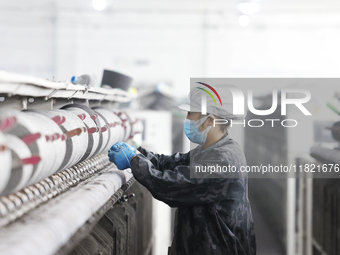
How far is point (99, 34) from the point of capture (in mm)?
7434

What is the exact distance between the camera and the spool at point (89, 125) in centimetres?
144

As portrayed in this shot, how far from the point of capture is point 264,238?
4.34m

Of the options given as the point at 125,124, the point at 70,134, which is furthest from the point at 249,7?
the point at 70,134

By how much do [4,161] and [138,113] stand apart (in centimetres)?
337

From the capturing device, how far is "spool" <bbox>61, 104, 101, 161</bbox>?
1.44 meters

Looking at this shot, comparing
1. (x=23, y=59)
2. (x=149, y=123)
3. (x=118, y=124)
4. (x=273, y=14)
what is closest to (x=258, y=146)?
(x=149, y=123)

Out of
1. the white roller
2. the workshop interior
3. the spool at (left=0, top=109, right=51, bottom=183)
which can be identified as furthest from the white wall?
the spool at (left=0, top=109, right=51, bottom=183)

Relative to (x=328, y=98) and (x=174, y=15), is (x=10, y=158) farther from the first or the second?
(x=174, y=15)

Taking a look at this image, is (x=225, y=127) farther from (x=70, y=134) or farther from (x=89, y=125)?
(x=70, y=134)

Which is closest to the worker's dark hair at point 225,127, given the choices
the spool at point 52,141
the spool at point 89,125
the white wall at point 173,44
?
the spool at point 89,125

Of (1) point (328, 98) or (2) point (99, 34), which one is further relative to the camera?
(2) point (99, 34)

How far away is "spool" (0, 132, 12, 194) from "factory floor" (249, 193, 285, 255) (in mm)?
3516

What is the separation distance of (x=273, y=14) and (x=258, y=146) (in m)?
3.73

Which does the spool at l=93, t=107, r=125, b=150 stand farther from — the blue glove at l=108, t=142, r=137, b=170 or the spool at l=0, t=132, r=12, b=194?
the spool at l=0, t=132, r=12, b=194
